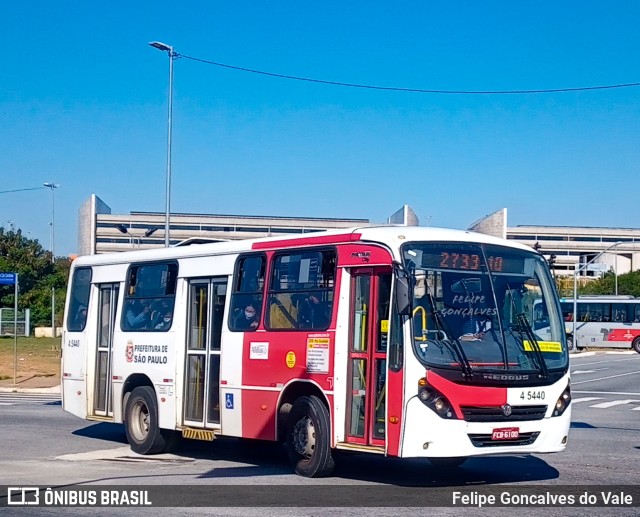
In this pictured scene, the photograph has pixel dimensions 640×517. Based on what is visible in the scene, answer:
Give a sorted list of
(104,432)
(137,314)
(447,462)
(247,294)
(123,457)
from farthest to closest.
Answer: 1. (104,432)
2. (137,314)
3. (123,457)
4. (247,294)
5. (447,462)

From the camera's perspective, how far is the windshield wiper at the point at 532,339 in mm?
11375

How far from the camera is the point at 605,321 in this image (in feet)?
203

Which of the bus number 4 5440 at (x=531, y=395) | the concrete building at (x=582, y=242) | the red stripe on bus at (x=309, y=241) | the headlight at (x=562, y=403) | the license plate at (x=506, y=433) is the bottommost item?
the license plate at (x=506, y=433)

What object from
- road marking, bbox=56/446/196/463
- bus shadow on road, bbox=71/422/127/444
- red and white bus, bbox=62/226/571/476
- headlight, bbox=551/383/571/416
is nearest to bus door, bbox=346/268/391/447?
red and white bus, bbox=62/226/571/476

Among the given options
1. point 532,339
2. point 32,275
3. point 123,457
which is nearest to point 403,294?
point 532,339

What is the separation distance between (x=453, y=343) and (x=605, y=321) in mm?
53499

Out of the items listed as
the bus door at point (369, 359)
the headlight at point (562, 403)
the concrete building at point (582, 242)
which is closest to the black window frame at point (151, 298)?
the bus door at point (369, 359)

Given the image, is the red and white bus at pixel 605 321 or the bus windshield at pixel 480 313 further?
the red and white bus at pixel 605 321

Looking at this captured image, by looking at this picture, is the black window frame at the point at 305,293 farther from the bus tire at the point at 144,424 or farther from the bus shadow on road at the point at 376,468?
the bus tire at the point at 144,424

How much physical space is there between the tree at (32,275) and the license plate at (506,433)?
58.7m

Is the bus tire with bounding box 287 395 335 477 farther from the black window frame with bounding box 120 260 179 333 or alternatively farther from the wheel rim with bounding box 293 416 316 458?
the black window frame with bounding box 120 260 179 333

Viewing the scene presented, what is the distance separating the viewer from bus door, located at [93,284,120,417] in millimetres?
15852

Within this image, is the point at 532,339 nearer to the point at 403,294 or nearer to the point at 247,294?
the point at 403,294

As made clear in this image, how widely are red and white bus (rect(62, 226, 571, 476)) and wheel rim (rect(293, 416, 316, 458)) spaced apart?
0.9 inches
